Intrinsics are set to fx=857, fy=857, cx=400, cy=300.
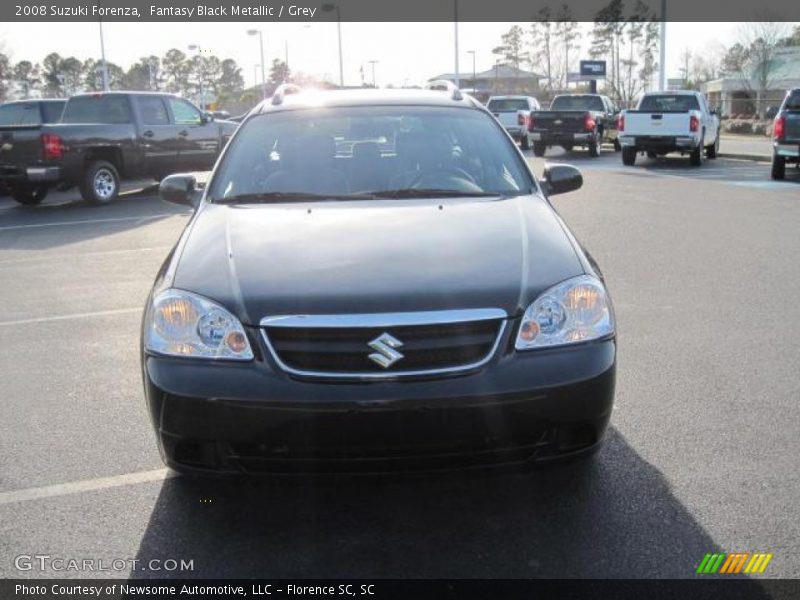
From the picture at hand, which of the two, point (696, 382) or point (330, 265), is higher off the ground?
point (330, 265)

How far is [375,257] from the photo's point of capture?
132 inches

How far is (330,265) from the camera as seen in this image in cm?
330

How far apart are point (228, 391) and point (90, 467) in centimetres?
130

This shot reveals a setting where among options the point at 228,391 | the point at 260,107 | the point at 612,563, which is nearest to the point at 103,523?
the point at 228,391

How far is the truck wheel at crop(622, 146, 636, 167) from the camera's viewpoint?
70.1ft

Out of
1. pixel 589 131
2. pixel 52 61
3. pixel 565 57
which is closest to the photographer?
pixel 589 131

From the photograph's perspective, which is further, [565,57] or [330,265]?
[565,57]

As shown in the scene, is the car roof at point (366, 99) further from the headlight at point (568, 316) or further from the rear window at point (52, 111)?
the rear window at point (52, 111)

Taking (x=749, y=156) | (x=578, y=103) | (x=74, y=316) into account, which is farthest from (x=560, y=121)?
(x=74, y=316)

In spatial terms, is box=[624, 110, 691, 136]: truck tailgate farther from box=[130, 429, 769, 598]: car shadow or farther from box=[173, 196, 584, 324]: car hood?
box=[130, 429, 769, 598]: car shadow

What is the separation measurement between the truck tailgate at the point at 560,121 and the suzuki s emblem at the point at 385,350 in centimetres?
2214

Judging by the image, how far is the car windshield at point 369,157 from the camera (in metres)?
4.36

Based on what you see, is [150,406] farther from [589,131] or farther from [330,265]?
[589,131]

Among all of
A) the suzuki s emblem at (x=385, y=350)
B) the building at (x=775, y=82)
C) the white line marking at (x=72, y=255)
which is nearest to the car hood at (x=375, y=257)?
the suzuki s emblem at (x=385, y=350)
